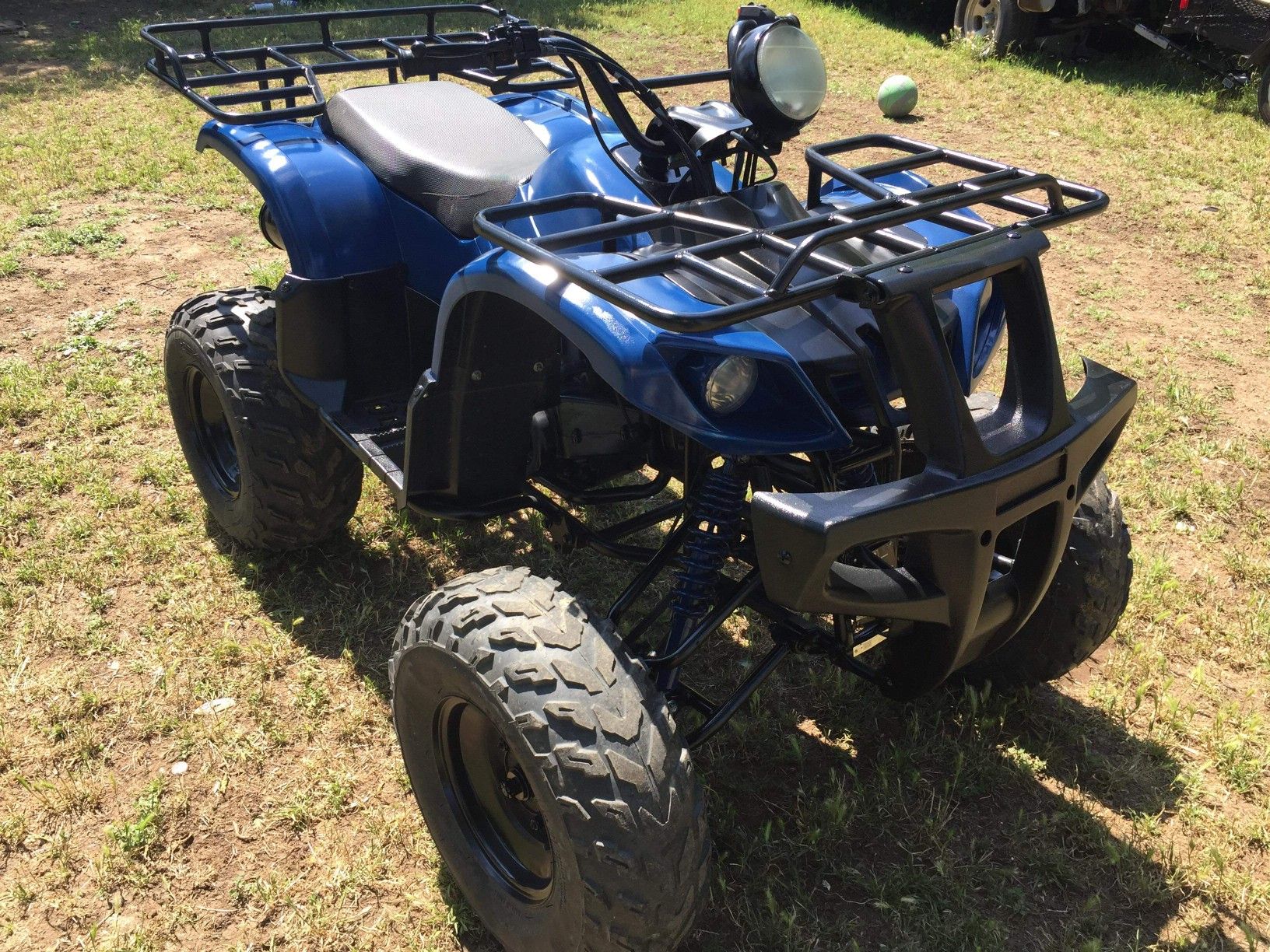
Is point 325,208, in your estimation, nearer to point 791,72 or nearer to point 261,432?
point 261,432

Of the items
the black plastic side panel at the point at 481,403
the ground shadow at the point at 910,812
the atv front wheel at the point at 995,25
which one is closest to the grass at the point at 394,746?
the ground shadow at the point at 910,812

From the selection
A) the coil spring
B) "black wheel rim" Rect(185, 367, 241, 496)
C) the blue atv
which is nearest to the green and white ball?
the blue atv

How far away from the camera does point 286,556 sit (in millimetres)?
3645

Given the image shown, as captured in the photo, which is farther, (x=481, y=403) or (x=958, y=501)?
(x=481, y=403)

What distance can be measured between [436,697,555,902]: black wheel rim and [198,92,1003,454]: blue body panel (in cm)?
82

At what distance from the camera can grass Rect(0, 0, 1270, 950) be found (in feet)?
8.27

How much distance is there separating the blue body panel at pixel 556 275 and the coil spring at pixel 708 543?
0.32 meters

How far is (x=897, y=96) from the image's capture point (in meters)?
8.38

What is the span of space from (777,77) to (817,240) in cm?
74

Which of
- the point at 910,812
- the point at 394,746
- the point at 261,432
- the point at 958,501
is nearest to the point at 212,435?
the point at 261,432

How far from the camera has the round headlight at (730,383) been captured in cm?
204

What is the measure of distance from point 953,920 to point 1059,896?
27 centimetres

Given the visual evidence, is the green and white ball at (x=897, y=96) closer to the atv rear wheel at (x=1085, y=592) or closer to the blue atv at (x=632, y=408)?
the blue atv at (x=632, y=408)

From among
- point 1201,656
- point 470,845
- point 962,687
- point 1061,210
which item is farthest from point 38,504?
point 1201,656
